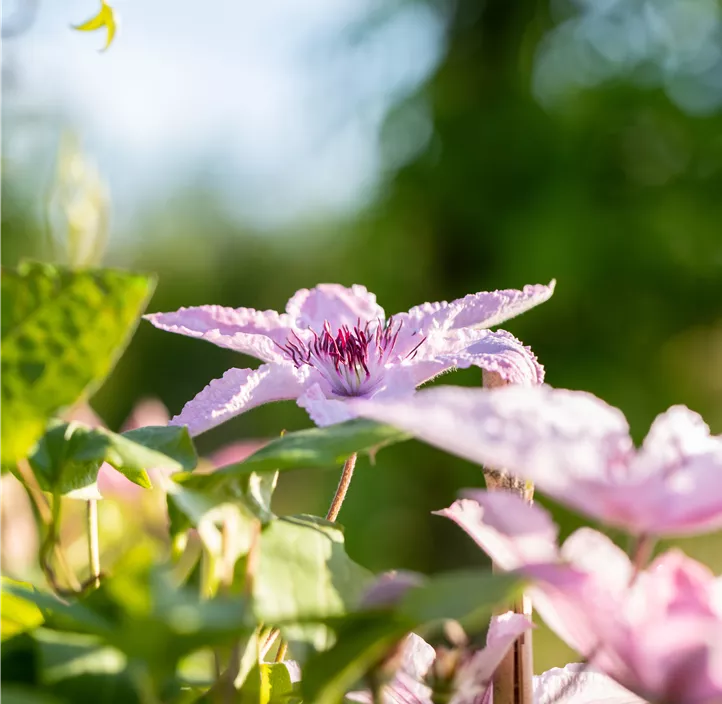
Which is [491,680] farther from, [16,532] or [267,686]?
[16,532]

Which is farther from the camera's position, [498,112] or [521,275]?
[498,112]

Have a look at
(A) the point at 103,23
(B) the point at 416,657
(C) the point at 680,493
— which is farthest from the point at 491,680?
(A) the point at 103,23

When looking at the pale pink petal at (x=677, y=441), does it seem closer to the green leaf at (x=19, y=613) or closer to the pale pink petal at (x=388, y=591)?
the pale pink petal at (x=388, y=591)

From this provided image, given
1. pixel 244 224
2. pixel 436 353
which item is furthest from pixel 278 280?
pixel 436 353

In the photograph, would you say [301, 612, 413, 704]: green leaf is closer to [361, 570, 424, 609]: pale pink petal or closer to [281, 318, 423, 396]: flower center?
[361, 570, 424, 609]: pale pink petal

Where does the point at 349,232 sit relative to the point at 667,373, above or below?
above

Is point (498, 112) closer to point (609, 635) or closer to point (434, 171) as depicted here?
point (434, 171)

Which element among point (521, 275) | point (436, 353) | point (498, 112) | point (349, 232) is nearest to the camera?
point (436, 353)
